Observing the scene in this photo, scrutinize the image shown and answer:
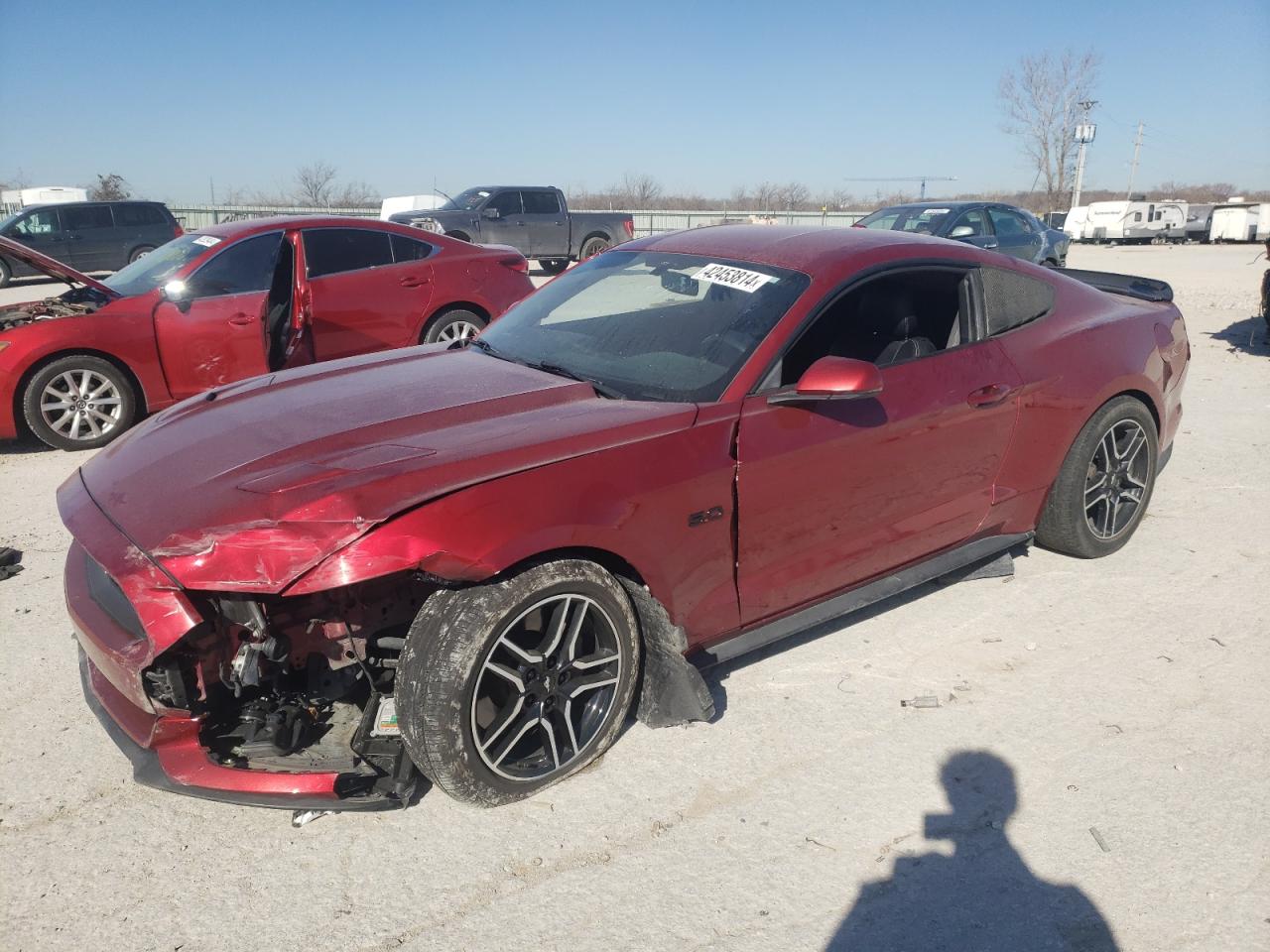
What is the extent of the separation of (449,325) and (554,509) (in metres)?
5.76

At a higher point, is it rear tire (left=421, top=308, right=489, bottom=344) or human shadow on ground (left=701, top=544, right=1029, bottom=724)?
rear tire (left=421, top=308, right=489, bottom=344)

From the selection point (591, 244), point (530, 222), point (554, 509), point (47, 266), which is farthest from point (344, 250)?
point (591, 244)

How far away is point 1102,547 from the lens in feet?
14.9

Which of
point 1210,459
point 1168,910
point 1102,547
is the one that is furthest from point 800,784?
point 1210,459

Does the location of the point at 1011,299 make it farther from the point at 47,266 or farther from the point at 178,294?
the point at 47,266

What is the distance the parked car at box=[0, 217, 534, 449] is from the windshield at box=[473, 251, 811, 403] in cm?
271

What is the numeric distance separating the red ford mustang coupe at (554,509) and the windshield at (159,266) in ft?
13.7

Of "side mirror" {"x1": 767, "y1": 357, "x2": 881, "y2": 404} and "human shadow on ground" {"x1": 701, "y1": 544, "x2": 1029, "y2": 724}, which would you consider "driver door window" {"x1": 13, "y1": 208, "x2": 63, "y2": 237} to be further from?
"side mirror" {"x1": 767, "y1": 357, "x2": 881, "y2": 404}

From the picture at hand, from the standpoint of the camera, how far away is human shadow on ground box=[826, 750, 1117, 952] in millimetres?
2293

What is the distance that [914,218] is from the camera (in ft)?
45.0

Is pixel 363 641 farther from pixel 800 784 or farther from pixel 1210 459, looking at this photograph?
pixel 1210 459

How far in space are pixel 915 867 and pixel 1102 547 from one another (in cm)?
261

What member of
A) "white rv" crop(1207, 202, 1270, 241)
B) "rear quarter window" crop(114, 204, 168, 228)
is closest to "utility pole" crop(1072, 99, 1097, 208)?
"white rv" crop(1207, 202, 1270, 241)

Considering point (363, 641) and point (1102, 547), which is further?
point (1102, 547)
